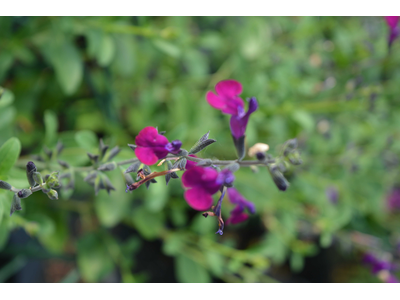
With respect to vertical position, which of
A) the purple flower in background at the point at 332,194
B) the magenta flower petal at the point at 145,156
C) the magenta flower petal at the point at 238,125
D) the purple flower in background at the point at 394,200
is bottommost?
the purple flower in background at the point at 394,200

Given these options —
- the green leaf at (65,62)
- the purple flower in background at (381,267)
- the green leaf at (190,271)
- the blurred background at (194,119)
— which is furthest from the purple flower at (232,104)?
the purple flower in background at (381,267)

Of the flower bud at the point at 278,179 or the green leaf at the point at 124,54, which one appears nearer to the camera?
the flower bud at the point at 278,179

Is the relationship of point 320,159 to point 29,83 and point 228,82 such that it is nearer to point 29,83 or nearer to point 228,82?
point 228,82

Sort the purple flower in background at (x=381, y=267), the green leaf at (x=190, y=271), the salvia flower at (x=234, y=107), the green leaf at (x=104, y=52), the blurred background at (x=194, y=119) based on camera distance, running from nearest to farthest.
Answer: the salvia flower at (x=234, y=107) → the green leaf at (x=104, y=52) → the blurred background at (x=194, y=119) → the purple flower in background at (x=381, y=267) → the green leaf at (x=190, y=271)

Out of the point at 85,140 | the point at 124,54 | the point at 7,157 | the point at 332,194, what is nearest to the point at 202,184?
the point at 7,157

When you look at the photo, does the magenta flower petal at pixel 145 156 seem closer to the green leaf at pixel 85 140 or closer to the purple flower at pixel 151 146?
the purple flower at pixel 151 146

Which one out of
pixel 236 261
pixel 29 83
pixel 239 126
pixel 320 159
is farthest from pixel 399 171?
pixel 29 83
